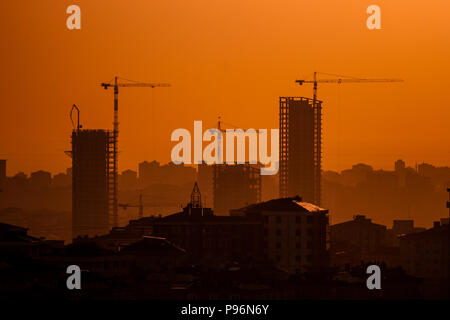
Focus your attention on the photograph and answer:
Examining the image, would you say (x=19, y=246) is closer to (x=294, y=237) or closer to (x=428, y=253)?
(x=294, y=237)

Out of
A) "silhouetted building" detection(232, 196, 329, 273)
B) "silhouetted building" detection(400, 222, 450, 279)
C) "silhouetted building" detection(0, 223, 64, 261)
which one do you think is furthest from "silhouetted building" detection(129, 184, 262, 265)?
"silhouetted building" detection(0, 223, 64, 261)

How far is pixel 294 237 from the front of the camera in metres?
144

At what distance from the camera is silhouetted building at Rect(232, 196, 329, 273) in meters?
142

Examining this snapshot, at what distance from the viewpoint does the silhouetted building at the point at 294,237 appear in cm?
14225

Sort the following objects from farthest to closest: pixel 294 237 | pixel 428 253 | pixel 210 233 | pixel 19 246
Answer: pixel 428 253
pixel 210 233
pixel 294 237
pixel 19 246

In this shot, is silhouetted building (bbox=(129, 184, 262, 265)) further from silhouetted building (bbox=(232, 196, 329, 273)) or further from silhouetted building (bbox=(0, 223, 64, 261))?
silhouetted building (bbox=(0, 223, 64, 261))

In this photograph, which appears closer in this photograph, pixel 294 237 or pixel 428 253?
pixel 294 237

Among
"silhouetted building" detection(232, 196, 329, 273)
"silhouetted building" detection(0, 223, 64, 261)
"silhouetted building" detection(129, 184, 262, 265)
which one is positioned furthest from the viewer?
→ "silhouetted building" detection(129, 184, 262, 265)

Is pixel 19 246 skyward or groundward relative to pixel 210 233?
groundward

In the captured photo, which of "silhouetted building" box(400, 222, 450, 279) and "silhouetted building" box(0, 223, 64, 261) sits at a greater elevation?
"silhouetted building" box(0, 223, 64, 261)

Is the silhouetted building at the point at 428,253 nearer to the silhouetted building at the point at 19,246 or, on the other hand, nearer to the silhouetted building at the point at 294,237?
the silhouetted building at the point at 294,237

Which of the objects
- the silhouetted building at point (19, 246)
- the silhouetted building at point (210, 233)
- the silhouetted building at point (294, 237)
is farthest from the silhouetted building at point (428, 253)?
the silhouetted building at point (19, 246)

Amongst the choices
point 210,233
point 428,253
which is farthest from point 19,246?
point 428,253
